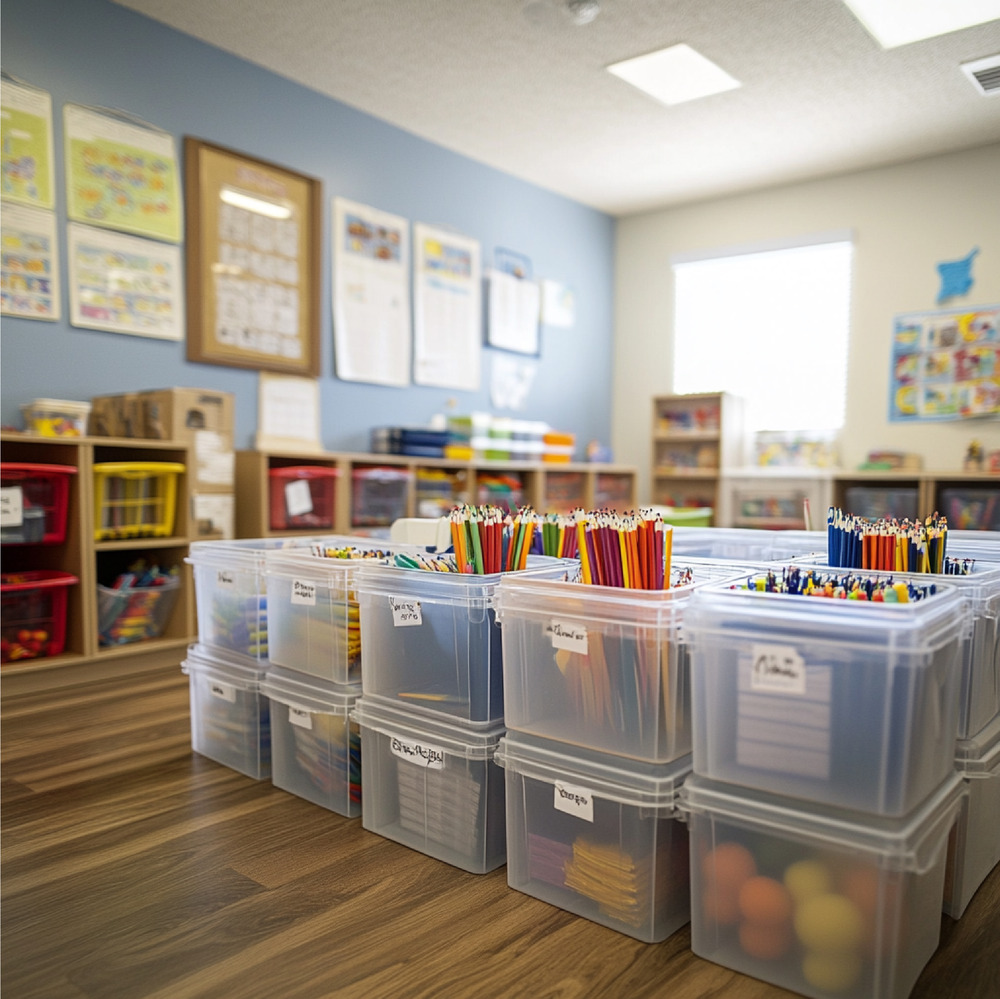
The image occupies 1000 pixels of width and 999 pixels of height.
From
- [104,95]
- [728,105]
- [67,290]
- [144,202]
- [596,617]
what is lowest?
[596,617]

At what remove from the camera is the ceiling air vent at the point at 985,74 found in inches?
148

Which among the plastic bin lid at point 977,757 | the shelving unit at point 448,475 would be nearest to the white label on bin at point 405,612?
the plastic bin lid at point 977,757

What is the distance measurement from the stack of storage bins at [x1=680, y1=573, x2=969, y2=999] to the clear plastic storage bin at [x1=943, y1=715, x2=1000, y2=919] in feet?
0.38

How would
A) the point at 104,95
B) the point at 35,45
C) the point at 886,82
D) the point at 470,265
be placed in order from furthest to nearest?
1. the point at 470,265
2. the point at 886,82
3. the point at 104,95
4. the point at 35,45

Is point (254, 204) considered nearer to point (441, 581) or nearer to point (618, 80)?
point (618, 80)

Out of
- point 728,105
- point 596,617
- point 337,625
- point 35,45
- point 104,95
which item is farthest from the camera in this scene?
point 728,105

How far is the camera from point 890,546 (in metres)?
1.57

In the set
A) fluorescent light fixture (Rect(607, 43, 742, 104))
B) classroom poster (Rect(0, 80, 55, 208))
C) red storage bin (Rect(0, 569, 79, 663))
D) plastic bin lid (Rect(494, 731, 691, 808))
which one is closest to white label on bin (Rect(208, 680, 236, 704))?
plastic bin lid (Rect(494, 731, 691, 808))

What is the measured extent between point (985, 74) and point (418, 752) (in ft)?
13.4

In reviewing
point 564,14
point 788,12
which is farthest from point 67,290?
point 788,12

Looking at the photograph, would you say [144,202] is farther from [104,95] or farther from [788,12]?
[788,12]

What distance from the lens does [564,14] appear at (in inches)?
132

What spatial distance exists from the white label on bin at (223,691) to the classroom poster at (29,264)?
70.2 inches

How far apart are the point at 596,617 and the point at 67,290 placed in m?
2.77
